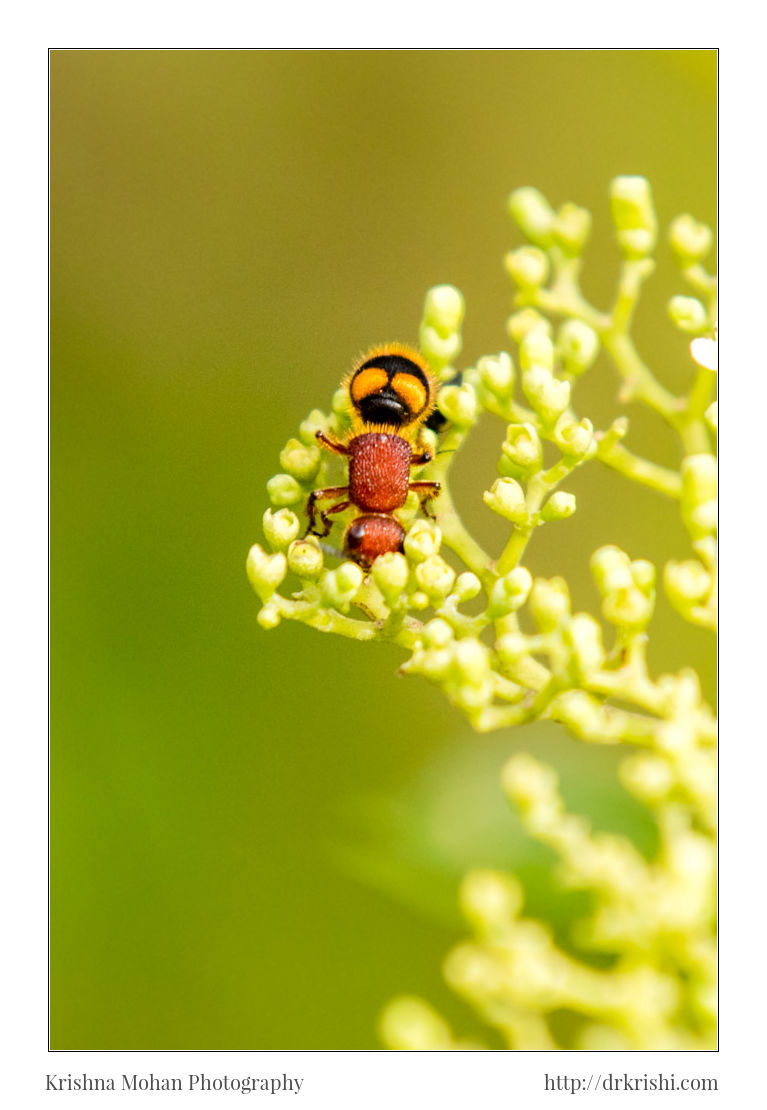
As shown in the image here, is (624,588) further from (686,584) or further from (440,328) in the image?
(440,328)

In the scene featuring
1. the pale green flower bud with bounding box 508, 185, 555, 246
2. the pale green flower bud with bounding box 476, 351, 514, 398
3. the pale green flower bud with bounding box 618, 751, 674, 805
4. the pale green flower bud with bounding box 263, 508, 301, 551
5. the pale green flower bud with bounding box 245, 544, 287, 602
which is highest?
the pale green flower bud with bounding box 508, 185, 555, 246

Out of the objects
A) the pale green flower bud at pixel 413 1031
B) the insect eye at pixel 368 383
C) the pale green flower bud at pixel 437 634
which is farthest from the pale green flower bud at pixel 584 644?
the insect eye at pixel 368 383

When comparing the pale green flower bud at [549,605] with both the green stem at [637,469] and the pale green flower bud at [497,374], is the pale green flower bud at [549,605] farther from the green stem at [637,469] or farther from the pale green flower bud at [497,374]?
the pale green flower bud at [497,374]

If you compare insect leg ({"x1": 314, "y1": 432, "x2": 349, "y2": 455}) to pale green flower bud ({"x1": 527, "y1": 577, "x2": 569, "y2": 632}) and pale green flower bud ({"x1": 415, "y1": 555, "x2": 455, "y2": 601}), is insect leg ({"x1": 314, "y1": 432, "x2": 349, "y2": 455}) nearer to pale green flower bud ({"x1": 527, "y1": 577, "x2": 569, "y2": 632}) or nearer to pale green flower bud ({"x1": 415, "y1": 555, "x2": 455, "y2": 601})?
pale green flower bud ({"x1": 415, "y1": 555, "x2": 455, "y2": 601})

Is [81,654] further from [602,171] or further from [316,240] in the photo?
[602,171]

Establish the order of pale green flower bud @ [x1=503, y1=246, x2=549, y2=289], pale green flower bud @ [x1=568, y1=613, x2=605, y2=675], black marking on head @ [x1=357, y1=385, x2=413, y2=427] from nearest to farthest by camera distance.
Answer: pale green flower bud @ [x1=568, y1=613, x2=605, y2=675] → black marking on head @ [x1=357, y1=385, x2=413, y2=427] → pale green flower bud @ [x1=503, y1=246, x2=549, y2=289]

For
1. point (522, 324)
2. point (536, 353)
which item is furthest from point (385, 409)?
point (522, 324)

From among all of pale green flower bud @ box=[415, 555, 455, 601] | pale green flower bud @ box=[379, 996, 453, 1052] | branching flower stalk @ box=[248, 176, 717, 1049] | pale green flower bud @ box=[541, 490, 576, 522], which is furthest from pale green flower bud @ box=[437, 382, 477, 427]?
pale green flower bud @ box=[379, 996, 453, 1052]
